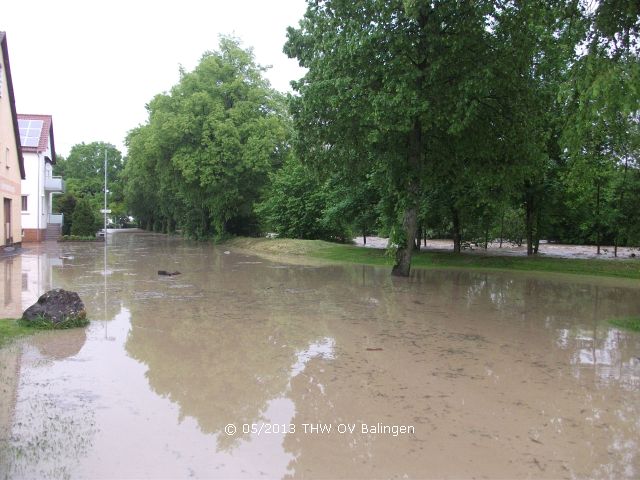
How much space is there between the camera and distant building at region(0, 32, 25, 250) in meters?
26.8

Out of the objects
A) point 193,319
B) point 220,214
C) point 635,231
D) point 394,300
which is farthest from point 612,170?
point 220,214

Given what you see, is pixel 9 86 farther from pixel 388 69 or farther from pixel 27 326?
pixel 27 326

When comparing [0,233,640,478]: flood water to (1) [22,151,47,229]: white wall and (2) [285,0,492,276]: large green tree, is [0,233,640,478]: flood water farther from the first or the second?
(1) [22,151,47,229]: white wall

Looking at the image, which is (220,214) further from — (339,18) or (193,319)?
(193,319)

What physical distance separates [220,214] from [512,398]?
118ft

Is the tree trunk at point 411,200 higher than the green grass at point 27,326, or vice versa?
the tree trunk at point 411,200

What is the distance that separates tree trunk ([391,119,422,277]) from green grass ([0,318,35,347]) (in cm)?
1292

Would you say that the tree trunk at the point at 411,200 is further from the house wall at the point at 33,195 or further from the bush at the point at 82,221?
the bush at the point at 82,221

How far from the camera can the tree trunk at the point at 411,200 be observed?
61.5ft

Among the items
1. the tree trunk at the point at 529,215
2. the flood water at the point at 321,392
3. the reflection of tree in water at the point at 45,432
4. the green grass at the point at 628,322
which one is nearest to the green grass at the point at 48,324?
the flood water at the point at 321,392

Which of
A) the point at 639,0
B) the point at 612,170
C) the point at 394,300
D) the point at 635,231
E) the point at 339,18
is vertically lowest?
the point at 394,300

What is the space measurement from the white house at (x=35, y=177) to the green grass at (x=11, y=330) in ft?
103

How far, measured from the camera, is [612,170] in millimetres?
23312

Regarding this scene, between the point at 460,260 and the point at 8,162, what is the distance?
986 inches
